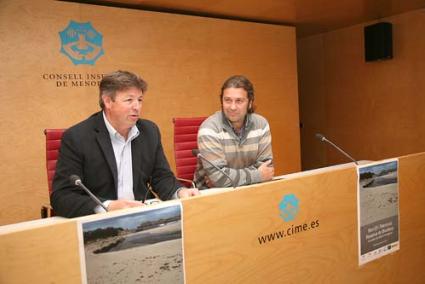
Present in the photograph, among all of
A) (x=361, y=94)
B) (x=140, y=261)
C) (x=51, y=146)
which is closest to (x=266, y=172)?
(x=140, y=261)

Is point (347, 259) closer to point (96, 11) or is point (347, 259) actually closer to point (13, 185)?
point (13, 185)

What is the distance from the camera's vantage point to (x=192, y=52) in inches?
143

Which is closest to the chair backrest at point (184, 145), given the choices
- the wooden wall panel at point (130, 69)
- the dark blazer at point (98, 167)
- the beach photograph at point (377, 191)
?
the dark blazer at point (98, 167)

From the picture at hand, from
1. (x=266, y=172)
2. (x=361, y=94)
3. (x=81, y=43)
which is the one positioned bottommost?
(x=266, y=172)

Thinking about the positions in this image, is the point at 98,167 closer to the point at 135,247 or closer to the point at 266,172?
the point at 135,247

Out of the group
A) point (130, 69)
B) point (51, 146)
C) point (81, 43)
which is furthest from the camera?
point (130, 69)

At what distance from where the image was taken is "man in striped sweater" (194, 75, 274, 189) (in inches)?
81.2

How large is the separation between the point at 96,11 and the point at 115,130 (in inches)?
73.0

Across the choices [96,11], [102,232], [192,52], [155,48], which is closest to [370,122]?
[192,52]

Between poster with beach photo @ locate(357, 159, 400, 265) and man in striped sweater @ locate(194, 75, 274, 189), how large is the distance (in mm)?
558

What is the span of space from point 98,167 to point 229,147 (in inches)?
31.2

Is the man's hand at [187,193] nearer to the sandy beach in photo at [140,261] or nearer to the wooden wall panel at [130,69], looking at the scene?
the sandy beach in photo at [140,261]

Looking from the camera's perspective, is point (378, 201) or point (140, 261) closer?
point (140, 261)

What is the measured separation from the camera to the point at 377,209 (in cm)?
159
